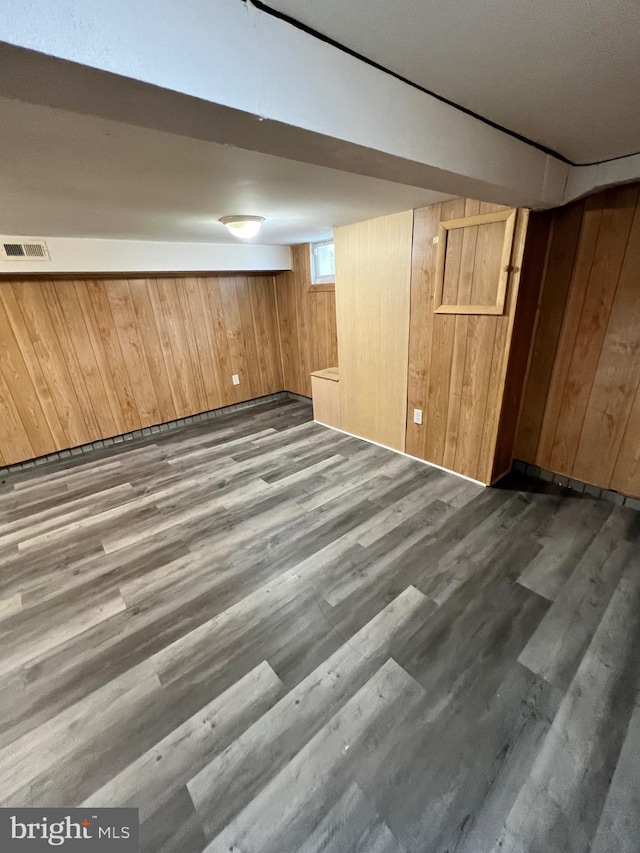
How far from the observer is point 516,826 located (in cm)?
98

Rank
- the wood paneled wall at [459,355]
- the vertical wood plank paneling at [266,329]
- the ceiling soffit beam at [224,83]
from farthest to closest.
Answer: the vertical wood plank paneling at [266,329]
the wood paneled wall at [459,355]
the ceiling soffit beam at [224,83]

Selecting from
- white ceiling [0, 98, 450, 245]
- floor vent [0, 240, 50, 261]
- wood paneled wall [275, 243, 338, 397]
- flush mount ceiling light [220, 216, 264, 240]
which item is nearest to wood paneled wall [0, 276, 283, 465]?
wood paneled wall [275, 243, 338, 397]

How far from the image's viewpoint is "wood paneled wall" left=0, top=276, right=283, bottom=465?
10.1 feet

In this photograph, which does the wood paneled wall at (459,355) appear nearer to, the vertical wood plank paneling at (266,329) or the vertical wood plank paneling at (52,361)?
the vertical wood plank paneling at (266,329)

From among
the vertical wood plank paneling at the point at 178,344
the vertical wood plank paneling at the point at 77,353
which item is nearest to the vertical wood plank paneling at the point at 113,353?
the vertical wood plank paneling at the point at 77,353

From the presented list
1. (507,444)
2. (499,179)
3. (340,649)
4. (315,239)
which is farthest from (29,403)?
(507,444)

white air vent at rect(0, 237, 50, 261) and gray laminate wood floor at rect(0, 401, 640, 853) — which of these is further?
white air vent at rect(0, 237, 50, 261)

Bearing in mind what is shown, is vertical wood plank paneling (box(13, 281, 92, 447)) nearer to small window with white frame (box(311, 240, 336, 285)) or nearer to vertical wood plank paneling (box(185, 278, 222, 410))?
vertical wood plank paneling (box(185, 278, 222, 410))

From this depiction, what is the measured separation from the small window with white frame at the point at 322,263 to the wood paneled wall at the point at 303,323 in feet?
0.23

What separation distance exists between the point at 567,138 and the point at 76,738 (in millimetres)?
A: 2918

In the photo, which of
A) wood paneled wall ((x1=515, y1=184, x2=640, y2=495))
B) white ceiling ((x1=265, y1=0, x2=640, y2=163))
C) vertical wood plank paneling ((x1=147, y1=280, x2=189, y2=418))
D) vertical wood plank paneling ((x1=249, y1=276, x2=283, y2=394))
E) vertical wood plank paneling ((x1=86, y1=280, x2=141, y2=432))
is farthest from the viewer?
vertical wood plank paneling ((x1=249, y1=276, x2=283, y2=394))

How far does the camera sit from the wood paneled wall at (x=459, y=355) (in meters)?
2.14

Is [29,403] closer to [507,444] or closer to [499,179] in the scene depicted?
[499,179]

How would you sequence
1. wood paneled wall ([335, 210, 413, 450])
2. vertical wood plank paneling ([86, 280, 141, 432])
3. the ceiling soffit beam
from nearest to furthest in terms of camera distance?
the ceiling soffit beam < wood paneled wall ([335, 210, 413, 450]) < vertical wood plank paneling ([86, 280, 141, 432])
